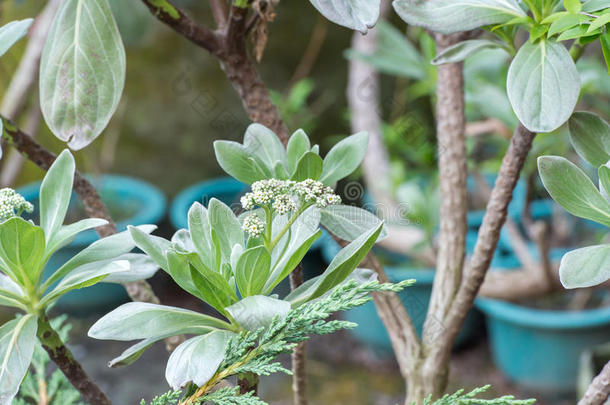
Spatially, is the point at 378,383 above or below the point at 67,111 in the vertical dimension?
below

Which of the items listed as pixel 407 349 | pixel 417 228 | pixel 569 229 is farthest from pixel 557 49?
pixel 569 229

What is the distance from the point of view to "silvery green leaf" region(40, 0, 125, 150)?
1.56ft

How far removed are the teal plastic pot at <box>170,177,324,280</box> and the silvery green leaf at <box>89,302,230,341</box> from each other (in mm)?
1374

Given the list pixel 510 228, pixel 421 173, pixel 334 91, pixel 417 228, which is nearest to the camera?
pixel 510 228

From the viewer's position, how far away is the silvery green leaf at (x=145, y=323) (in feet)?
1.23

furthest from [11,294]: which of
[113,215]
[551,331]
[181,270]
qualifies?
[113,215]

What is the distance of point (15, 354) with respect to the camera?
1.32ft

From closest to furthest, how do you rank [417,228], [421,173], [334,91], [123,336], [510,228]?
1. [123,336]
2. [510,228]
3. [417,228]
4. [421,173]
5. [334,91]

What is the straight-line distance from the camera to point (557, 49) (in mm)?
454

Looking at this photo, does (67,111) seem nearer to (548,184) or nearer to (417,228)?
(548,184)

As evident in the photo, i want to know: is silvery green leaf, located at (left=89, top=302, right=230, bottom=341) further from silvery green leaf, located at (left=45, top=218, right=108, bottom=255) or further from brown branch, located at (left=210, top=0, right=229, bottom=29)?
brown branch, located at (left=210, top=0, right=229, bottom=29)

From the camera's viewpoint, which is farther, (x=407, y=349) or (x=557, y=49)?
(x=407, y=349)

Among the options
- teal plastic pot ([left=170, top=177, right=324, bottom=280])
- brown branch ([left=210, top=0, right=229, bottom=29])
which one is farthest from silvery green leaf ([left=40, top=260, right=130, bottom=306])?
teal plastic pot ([left=170, top=177, right=324, bottom=280])

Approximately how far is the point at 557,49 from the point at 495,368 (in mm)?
1394
